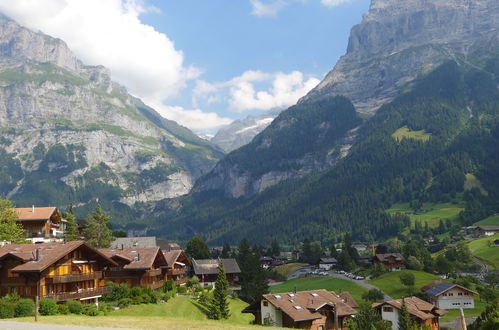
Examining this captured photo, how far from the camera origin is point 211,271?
120 metres

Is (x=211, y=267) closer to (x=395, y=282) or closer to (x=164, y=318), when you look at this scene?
(x=395, y=282)

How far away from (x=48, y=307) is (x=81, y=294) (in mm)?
8721

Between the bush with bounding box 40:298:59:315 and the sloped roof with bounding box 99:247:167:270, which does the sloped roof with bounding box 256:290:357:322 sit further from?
the bush with bounding box 40:298:59:315

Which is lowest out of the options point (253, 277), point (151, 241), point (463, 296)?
point (463, 296)

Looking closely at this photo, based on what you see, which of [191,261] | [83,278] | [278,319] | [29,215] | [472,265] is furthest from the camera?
[472,265]

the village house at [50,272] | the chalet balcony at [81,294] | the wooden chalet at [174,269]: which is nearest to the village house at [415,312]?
the wooden chalet at [174,269]

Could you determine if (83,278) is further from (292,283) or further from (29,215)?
(292,283)

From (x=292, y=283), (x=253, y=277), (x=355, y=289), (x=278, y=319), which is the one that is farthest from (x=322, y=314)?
(x=292, y=283)

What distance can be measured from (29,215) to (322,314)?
7040cm

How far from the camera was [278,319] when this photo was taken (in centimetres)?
6800

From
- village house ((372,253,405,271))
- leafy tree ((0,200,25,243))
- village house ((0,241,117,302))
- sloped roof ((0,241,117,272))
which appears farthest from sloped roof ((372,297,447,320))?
village house ((372,253,405,271))

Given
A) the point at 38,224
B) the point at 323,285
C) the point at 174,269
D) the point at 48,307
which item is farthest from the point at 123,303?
the point at 323,285

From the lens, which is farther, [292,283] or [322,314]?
[292,283]

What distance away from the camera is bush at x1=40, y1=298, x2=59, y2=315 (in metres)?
50.8
